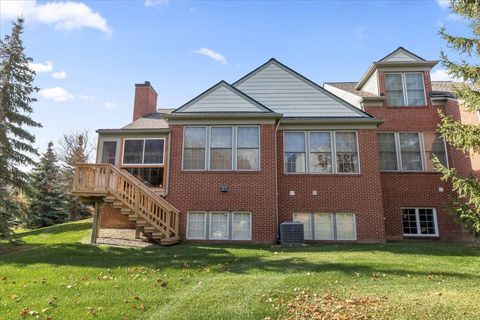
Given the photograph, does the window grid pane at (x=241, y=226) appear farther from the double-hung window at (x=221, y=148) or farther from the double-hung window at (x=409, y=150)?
the double-hung window at (x=409, y=150)

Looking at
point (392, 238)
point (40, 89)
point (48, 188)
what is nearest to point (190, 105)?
point (40, 89)

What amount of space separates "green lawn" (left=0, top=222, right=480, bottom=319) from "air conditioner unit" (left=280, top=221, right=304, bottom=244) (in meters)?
1.77

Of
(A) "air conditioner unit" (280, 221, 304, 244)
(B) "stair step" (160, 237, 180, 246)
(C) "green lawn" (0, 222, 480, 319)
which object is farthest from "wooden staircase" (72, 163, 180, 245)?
(A) "air conditioner unit" (280, 221, 304, 244)

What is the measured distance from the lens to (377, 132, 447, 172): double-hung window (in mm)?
16062

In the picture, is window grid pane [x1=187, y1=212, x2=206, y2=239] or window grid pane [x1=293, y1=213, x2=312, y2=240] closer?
window grid pane [x1=187, y1=212, x2=206, y2=239]

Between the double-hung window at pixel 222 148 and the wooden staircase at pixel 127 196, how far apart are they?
219 cm

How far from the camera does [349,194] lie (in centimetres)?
1447

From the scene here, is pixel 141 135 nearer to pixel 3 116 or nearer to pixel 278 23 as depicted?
pixel 3 116

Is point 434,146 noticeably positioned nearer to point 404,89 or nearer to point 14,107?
point 404,89

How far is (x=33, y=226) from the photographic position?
85.0 feet

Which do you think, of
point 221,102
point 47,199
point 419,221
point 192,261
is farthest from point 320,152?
point 47,199

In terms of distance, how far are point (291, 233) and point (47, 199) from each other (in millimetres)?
21555

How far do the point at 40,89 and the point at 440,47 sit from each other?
675 inches

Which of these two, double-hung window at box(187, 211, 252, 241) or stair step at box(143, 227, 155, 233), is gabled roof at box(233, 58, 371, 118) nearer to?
double-hung window at box(187, 211, 252, 241)
